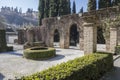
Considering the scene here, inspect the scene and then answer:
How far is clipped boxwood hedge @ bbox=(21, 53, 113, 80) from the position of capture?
4.87m

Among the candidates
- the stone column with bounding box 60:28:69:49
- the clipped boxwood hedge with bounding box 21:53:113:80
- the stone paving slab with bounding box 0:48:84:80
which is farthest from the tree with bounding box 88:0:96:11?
the clipped boxwood hedge with bounding box 21:53:113:80

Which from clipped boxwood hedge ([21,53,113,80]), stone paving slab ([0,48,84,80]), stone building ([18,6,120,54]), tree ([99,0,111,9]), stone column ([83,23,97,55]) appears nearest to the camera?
clipped boxwood hedge ([21,53,113,80])

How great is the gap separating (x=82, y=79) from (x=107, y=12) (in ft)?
41.1

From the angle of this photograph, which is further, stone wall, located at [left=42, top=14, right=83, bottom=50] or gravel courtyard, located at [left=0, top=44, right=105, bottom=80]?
stone wall, located at [left=42, top=14, right=83, bottom=50]

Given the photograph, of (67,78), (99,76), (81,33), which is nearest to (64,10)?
(81,33)

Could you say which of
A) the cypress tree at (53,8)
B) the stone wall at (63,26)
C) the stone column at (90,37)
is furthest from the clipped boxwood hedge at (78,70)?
the cypress tree at (53,8)

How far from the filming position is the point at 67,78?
5.09 metres

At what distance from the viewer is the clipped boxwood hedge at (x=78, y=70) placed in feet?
16.0

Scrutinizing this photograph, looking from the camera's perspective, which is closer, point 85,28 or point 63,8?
point 85,28

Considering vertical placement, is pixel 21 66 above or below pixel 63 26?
below

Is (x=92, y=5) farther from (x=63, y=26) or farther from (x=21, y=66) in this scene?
(x=21, y=66)

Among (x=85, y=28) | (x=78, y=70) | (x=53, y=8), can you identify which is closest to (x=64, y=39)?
(x=85, y=28)

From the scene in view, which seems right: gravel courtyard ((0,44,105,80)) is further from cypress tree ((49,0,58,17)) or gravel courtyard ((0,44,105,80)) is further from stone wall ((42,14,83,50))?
cypress tree ((49,0,58,17))

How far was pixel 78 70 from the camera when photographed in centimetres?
586
